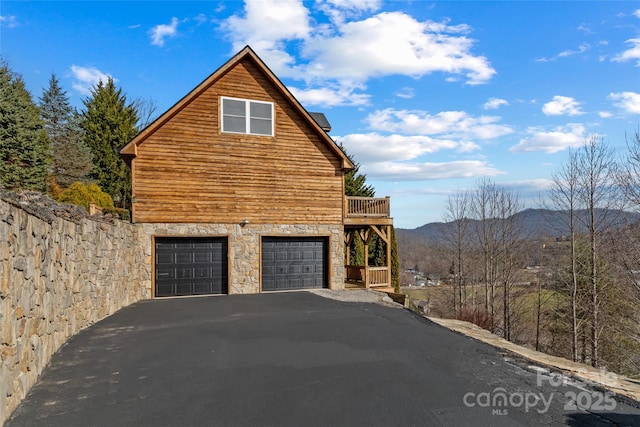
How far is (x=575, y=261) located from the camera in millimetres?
19609

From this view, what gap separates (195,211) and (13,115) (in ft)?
25.5

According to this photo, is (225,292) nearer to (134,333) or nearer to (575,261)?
(134,333)

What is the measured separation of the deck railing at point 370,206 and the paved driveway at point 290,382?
7888 millimetres

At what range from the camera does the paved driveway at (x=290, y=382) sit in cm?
413

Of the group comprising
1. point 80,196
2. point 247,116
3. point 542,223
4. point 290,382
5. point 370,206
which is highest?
point 247,116

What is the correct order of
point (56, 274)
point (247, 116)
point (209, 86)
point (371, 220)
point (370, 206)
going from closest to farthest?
point (56, 274) < point (209, 86) < point (247, 116) < point (371, 220) < point (370, 206)

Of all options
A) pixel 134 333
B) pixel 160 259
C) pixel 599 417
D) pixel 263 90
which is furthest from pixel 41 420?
pixel 263 90

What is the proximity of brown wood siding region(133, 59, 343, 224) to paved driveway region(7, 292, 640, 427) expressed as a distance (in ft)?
18.0

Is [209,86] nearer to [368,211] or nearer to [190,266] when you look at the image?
[190,266]

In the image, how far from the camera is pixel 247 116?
1388 cm

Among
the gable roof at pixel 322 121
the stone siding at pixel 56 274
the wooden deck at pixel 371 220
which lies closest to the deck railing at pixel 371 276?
the wooden deck at pixel 371 220

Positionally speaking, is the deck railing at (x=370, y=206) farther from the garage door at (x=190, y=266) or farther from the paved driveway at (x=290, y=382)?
the paved driveway at (x=290, y=382)

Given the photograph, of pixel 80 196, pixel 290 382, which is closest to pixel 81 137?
pixel 80 196

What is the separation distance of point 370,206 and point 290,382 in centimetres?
1158
